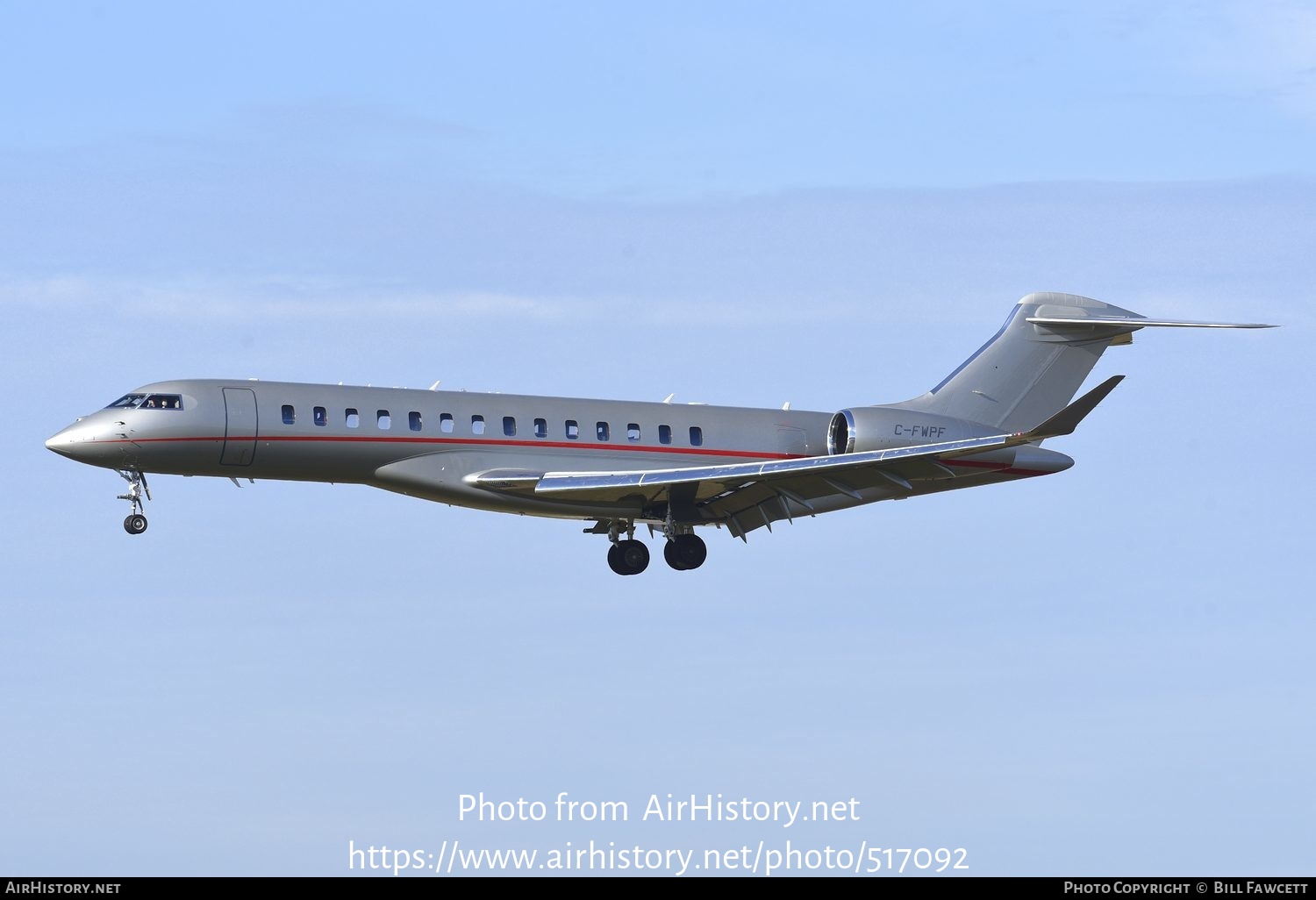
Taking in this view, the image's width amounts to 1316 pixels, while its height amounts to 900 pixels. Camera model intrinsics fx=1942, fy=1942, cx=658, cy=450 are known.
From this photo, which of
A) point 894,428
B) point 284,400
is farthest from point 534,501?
point 894,428

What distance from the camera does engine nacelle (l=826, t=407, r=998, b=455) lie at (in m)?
35.3

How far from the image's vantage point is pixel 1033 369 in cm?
3812

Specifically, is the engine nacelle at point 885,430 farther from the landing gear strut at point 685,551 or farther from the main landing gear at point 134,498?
the main landing gear at point 134,498

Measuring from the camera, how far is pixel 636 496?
3431 cm

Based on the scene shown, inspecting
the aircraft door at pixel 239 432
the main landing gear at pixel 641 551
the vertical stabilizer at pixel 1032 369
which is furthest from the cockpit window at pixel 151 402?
the vertical stabilizer at pixel 1032 369

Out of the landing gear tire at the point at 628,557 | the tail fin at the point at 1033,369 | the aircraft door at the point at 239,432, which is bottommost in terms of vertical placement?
the landing gear tire at the point at 628,557

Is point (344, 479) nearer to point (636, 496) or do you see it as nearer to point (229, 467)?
point (229, 467)

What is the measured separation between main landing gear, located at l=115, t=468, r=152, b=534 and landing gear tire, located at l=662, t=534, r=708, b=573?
964 centimetres

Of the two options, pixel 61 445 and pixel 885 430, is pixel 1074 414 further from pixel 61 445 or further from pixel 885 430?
pixel 61 445

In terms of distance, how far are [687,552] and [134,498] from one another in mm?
10003

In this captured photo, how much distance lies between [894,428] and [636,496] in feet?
16.6

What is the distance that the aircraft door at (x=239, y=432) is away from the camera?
105 feet

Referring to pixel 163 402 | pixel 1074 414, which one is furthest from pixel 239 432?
pixel 1074 414

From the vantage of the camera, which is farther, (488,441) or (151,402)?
(488,441)
